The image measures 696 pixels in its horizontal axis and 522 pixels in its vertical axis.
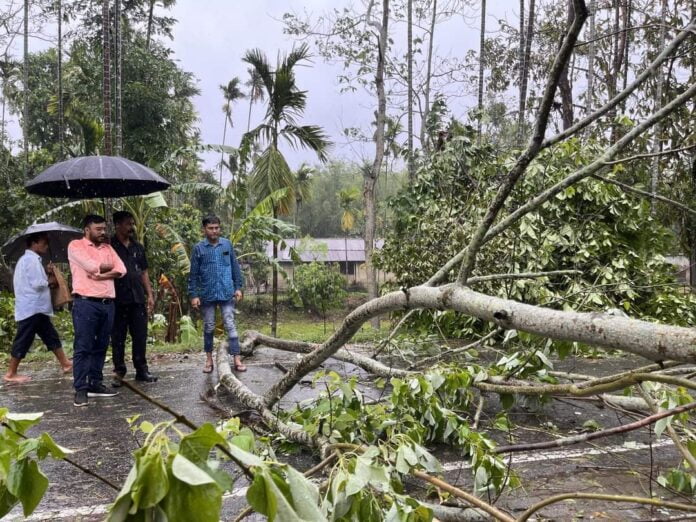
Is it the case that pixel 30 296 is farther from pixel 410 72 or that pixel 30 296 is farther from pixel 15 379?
pixel 410 72

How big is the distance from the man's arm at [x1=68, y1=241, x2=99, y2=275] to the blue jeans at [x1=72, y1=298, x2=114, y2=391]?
0.29m

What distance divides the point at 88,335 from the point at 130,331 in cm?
83

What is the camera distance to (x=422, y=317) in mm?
9289

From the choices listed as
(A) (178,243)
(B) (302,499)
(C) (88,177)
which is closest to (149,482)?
(B) (302,499)

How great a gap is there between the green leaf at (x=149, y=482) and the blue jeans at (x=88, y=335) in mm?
4482

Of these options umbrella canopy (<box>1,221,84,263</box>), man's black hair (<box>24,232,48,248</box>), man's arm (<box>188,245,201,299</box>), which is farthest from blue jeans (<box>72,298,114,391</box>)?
umbrella canopy (<box>1,221,84,263</box>)

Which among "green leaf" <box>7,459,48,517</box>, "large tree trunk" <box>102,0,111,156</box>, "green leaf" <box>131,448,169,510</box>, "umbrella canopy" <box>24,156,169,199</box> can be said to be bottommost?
"green leaf" <box>7,459,48,517</box>

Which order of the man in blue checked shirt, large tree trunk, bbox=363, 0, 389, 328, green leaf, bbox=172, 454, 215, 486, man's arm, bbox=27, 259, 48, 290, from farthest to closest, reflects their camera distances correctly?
large tree trunk, bbox=363, 0, 389, 328 < the man in blue checked shirt < man's arm, bbox=27, 259, 48, 290 < green leaf, bbox=172, 454, 215, 486

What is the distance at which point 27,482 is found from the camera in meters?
1.17

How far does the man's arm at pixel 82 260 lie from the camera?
4973 millimetres

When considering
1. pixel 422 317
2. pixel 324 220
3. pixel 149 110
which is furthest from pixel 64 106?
pixel 324 220

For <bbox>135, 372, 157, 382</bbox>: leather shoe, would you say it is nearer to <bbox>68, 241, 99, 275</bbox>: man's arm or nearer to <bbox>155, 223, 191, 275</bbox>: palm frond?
<bbox>68, 241, 99, 275</bbox>: man's arm

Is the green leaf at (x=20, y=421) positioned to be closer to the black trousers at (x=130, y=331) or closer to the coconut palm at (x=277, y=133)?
the black trousers at (x=130, y=331)

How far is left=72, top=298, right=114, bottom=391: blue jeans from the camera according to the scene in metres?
4.92
